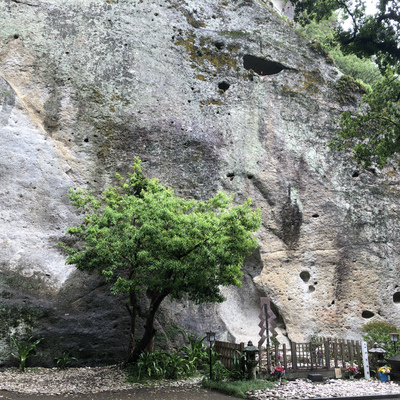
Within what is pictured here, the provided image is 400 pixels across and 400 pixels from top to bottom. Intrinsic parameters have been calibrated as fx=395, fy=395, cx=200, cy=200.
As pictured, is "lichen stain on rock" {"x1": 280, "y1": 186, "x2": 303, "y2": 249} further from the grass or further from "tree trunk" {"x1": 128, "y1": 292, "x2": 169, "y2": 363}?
the grass

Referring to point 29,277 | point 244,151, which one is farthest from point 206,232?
point 244,151

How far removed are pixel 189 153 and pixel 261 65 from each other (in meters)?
6.60

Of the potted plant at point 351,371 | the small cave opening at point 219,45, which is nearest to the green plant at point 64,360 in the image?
the potted plant at point 351,371

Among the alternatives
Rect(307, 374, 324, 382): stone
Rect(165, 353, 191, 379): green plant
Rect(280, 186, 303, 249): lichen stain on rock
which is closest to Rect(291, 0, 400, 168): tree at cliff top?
Rect(280, 186, 303, 249): lichen stain on rock

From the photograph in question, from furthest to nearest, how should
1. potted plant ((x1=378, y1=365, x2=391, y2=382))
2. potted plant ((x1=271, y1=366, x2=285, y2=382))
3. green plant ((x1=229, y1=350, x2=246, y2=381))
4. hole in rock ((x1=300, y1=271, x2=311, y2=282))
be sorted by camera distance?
1. hole in rock ((x1=300, y1=271, x2=311, y2=282))
2. potted plant ((x1=378, y1=365, x2=391, y2=382))
3. green plant ((x1=229, y1=350, x2=246, y2=381))
4. potted plant ((x1=271, y1=366, x2=285, y2=382))

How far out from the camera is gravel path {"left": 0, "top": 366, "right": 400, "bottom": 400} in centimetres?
878

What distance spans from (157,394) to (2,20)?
50.9ft

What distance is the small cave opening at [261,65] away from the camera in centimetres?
1856

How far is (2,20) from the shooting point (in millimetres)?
16141

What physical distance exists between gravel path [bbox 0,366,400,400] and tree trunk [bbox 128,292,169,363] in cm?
58

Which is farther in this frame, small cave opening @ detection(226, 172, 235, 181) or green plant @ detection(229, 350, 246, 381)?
small cave opening @ detection(226, 172, 235, 181)

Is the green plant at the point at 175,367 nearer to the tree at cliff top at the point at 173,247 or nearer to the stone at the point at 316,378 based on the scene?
the tree at cliff top at the point at 173,247

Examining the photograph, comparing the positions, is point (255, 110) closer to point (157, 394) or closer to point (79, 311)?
point (79, 311)

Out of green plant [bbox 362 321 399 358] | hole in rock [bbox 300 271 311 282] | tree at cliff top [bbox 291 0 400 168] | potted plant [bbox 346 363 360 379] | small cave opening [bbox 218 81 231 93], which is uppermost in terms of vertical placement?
small cave opening [bbox 218 81 231 93]
